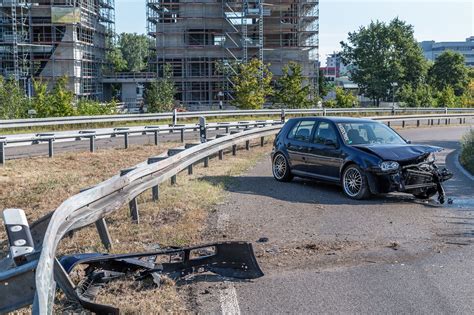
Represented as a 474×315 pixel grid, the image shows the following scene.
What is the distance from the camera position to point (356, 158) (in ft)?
37.6

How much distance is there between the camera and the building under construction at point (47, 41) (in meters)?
65.9

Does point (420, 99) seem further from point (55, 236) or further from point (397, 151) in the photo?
point (55, 236)

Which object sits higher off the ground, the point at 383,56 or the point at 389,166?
the point at 383,56

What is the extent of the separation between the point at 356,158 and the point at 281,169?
8.44ft

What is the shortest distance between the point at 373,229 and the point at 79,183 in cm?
616

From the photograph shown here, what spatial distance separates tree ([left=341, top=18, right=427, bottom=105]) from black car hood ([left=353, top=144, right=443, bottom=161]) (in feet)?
261

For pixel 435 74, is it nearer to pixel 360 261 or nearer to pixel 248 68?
pixel 248 68

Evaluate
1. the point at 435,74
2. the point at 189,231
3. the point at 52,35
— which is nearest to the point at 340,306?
the point at 189,231

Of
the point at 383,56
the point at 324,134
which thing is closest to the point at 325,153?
the point at 324,134

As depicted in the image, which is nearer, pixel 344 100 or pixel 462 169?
pixel 462 169

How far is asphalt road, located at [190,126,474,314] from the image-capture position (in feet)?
18.1

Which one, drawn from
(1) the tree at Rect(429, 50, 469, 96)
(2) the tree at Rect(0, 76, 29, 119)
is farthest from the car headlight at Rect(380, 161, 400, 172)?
(1) the tree at Rect(429, 50, 469, 96)

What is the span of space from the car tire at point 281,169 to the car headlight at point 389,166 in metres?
2.90

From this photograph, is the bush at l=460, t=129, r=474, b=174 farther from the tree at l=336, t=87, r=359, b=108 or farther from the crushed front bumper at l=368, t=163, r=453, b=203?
the tree at l=336, t=87, r=359, b=108
